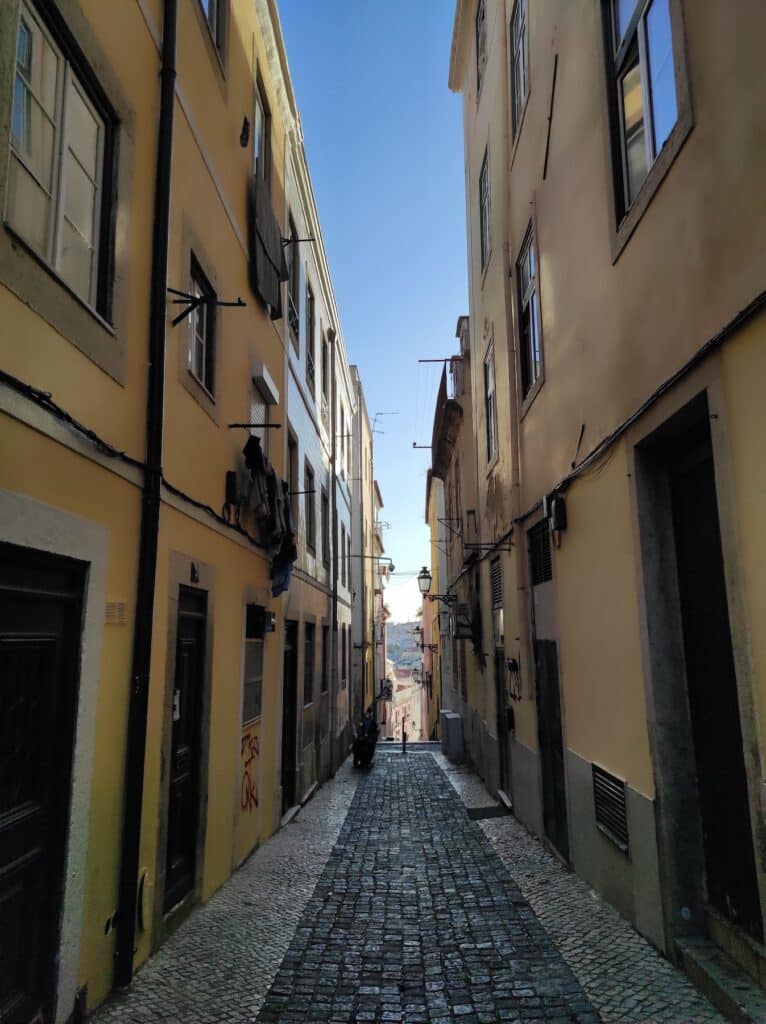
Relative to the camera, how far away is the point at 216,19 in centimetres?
716

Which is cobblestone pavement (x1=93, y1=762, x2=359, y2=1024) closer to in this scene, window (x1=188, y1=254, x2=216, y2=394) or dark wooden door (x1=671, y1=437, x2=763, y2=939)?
dark wooden door (x1=671, y1=437, x2=763, y2=939)

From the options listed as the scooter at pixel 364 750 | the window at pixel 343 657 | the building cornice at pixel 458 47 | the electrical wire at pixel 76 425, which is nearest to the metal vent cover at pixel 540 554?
the electrical wire at pixel 76 425

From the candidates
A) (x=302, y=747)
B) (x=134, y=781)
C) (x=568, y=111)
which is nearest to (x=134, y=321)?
(x=134, y=781)

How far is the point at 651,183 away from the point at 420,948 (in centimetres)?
511

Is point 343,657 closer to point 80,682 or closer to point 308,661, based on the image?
Result: point 308,661

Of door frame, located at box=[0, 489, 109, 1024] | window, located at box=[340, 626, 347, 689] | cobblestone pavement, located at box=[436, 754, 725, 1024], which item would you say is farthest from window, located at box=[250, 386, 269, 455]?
window, located at box=[340, 626, 347, 689]

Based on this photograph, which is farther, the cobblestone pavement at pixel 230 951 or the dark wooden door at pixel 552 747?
the dark wooden door at pixel 552 747

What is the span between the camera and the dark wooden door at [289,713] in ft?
33.3

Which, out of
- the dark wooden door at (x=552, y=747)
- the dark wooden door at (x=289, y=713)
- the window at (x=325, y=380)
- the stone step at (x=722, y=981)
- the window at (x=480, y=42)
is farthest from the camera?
the window at (x=325, y=380)

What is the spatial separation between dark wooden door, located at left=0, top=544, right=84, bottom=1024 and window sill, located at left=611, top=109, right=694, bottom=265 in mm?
4017

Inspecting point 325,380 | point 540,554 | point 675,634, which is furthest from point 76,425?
point 325,380

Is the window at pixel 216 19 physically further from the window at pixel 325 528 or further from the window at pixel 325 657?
the window at pixel 325 657

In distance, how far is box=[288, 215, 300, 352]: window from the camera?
11375 mm

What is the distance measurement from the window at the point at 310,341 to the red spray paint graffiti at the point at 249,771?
6944 mm
